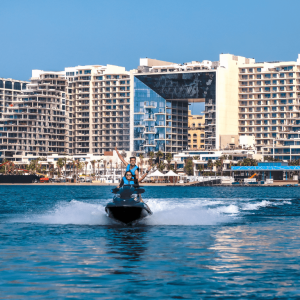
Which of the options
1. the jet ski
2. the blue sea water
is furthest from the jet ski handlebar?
the blue sea water

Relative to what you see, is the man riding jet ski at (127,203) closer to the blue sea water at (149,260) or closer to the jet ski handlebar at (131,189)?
the jet ski handlebar at (131,189)

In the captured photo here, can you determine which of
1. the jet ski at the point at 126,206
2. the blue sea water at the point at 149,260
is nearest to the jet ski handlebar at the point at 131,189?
the jet ski at the point at 126,206

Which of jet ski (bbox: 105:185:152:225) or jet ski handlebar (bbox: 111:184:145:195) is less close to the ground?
jet ski handlebar (bbox: 111:184:145:195)

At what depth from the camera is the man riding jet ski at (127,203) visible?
32875 mm

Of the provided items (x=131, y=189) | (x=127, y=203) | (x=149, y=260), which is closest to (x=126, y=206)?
(x=127, y=203)

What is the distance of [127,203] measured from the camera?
33.0m

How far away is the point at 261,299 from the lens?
1692 centimetres

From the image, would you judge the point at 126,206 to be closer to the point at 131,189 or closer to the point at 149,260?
the point at 131,189

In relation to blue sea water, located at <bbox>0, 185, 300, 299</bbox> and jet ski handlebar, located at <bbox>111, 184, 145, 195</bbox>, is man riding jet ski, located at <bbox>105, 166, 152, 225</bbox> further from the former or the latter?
blue sea water, located at <bbox>0, 185, 300, 299</bbox>

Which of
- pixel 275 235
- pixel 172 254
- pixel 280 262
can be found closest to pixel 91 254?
pixel 172 254

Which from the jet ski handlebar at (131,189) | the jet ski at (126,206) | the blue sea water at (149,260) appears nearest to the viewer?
the blue sea water at (149,260)

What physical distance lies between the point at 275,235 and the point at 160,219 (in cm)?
839

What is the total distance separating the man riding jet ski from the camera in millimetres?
32875

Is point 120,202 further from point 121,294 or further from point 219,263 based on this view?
point 121,294
